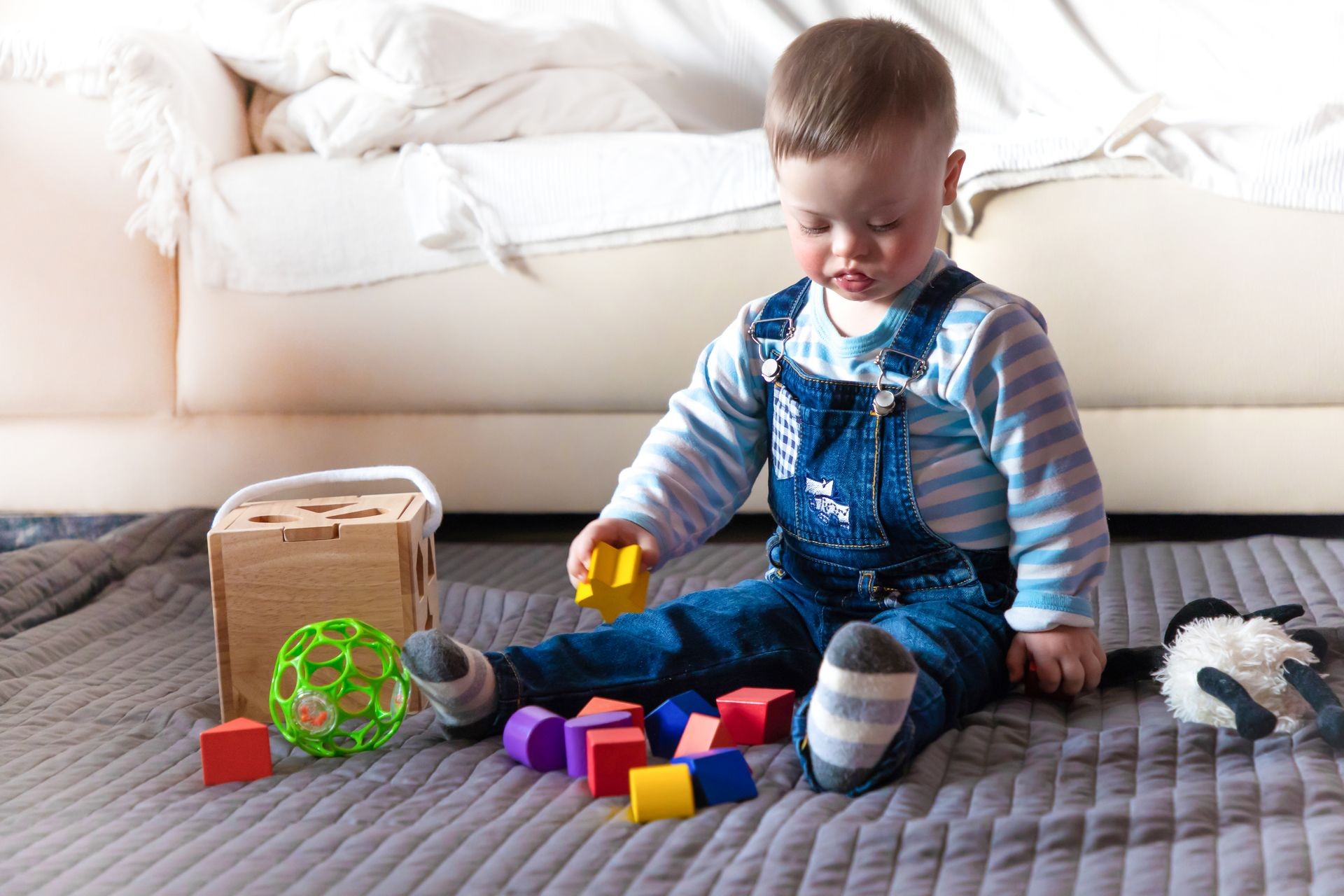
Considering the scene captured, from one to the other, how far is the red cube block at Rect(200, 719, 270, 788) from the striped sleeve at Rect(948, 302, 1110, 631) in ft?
1.68

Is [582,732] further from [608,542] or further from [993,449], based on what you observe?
[993,449]

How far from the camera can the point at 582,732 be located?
0.75 m

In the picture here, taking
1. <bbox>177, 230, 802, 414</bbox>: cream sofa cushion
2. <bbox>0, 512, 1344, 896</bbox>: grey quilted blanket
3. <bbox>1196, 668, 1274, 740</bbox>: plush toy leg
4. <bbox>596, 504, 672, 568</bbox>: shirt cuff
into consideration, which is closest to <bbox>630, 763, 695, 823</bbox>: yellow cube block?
<bbox>0, 512, 1344, 896</bbox>: grey quilted blanket

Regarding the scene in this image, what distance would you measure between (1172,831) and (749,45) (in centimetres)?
149

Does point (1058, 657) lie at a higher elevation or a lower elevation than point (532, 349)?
lower

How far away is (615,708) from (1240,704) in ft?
1.30

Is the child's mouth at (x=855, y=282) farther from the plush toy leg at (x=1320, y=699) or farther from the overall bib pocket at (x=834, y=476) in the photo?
the plush toy leg at (x=1320, y=699)

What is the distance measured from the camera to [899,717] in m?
0.69

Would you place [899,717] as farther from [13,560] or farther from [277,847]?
[13,560]

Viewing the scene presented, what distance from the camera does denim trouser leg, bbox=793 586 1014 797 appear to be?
0.72 metres

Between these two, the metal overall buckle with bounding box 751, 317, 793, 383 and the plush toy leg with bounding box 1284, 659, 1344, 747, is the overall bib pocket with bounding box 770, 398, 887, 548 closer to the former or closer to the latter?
the metal overall buckle with bounding box 751, 317, 793, 383

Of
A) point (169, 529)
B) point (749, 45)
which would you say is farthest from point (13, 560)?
point (749, 45)

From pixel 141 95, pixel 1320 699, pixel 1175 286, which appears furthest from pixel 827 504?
pixel 141 95

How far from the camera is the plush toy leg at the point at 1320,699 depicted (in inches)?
28.5
